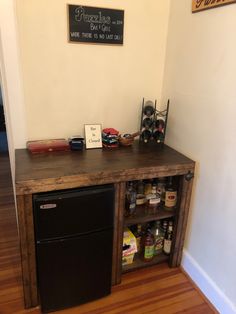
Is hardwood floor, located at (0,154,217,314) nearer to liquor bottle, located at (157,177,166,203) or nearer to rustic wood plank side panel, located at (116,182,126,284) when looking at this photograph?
rustic wood plank side panel, located at (116,182,126,284)

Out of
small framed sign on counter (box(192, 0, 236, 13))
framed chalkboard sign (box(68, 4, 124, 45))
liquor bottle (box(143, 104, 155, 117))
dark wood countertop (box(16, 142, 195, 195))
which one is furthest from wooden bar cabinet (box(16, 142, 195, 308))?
small framed sign on counter (box(192, 0, 236, 13))

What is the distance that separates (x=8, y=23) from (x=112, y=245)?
1.40 meters

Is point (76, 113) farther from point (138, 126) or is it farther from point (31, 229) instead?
point (31, 229)

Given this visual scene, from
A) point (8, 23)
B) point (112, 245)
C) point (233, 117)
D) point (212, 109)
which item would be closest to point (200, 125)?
point (212, 109)

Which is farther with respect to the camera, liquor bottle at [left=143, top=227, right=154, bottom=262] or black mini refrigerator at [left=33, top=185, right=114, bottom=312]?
liquor bottle at [left=143, top=227, right=154, bottom=262]

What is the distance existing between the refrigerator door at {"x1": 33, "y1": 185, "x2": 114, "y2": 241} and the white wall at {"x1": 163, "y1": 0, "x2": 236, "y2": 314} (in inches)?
24.2

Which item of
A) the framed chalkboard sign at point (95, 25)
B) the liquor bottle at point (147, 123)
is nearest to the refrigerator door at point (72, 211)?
the liquor bottle at point (147, 123)

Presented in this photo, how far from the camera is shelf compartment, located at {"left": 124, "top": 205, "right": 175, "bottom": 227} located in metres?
1.70

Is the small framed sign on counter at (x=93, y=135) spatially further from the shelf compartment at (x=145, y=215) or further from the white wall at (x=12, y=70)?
the shelf compartment at (x=145, y=215)

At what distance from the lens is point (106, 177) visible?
1.46 metres

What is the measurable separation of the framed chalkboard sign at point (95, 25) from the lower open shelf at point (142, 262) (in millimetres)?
1504

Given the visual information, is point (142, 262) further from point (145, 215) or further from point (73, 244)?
point (73, 244)

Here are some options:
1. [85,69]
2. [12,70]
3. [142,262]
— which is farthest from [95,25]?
[142,262]

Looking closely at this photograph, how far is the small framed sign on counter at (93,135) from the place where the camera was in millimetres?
1854
